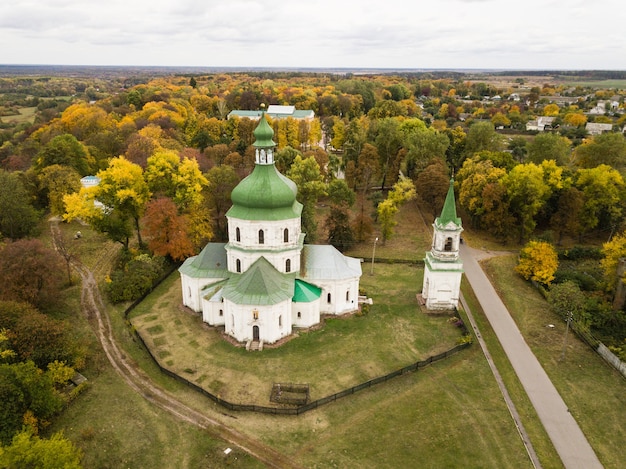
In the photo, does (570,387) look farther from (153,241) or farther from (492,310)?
(153,241)

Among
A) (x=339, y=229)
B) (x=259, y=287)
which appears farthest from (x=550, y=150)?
(x=259, y=287)

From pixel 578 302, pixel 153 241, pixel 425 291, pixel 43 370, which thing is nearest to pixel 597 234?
pixel 578 302

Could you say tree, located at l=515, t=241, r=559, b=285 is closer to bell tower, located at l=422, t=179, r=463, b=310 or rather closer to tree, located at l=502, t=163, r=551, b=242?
tree, located at l=502, t=163, r=551, b=242

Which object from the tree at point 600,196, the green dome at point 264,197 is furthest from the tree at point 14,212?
the tree at point 600,196

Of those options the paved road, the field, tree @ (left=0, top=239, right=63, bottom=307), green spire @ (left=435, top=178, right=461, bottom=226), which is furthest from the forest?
green spire @ (left=435, top=178, right=461, bottom=226)

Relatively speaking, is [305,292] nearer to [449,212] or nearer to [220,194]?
[449,212]
